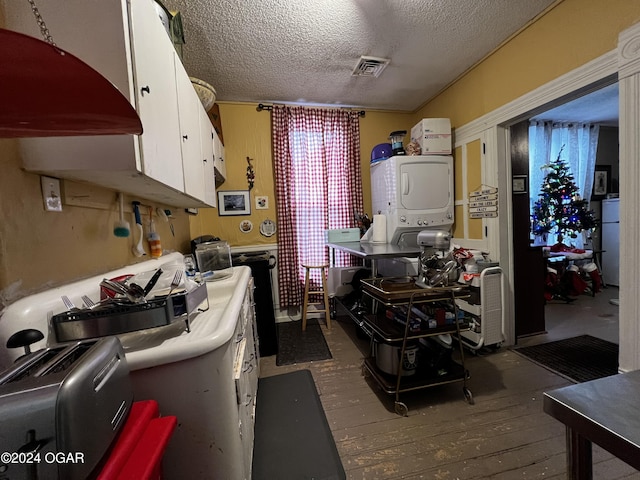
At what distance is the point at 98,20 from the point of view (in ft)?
2.45

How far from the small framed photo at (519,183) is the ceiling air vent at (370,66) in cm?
155

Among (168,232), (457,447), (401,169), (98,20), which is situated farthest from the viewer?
(401,169)

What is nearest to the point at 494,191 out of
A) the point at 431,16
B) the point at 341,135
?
the point at 431,16

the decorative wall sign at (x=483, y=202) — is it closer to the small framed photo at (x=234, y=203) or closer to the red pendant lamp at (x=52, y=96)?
the small framed photo at (x=234, y=203)

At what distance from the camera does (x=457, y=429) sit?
58.0 inches

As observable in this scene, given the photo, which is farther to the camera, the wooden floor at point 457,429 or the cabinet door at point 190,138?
the cabinet door at point 190,138

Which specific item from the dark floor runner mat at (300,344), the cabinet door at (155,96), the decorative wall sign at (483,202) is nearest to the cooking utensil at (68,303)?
the cabinet door at (155,96)

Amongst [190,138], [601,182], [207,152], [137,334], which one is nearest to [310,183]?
[207,152]

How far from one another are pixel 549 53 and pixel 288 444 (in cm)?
300

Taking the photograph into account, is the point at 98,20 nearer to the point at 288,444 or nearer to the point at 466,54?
the point at 288,444

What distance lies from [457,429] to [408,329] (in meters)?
0.59

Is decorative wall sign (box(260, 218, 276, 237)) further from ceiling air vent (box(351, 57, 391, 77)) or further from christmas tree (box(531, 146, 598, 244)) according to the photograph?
christmas tree (box(531, 146, 598, 244))

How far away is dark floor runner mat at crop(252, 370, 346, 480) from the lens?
4.16 feet

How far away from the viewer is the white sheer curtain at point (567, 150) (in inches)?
151
